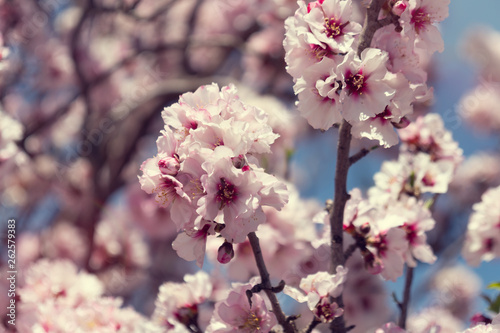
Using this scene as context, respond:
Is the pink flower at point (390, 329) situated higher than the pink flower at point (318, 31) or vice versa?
the pink flower at point (318, 31)

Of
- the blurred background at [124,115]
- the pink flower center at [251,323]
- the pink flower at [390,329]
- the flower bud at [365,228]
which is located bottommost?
the pink flower center at [251,323]

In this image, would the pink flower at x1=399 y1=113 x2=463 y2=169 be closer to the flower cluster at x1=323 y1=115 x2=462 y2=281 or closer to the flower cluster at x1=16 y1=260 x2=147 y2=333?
the flower cluster at x1=323 y1=115 x2=462 y2=281

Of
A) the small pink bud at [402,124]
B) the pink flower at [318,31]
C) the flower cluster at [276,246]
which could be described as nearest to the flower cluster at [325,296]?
the small pink bud at [402,124]

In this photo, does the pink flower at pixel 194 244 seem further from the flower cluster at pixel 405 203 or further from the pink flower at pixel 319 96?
the flower cluster at pixel 405 203

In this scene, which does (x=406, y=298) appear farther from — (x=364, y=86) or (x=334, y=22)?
(x=334, y=22)

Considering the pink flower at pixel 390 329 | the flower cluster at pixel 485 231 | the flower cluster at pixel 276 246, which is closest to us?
the pink flower at pixel 390 329

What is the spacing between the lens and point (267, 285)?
45.2 inches

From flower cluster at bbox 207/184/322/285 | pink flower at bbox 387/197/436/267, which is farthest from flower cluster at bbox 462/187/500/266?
flower cluster at bbox 207/184/322/285

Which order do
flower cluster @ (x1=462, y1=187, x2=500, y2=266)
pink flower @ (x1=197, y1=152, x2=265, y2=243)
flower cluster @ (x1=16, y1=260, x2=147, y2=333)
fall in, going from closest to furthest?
pink flower @ (x1=197, y1=152, x2=265, y2=243), flower cluster @ (x1=16, y1=260, x2=147, y2=333), flower cluster @ (x1=462, y1=187, x2=500, y2=266)

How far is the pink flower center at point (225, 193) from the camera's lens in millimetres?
1023

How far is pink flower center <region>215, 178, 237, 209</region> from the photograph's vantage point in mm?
1023

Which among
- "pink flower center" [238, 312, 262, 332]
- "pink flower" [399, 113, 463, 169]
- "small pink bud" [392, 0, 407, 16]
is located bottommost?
"pink flower center" [238, 312, 262, 332]

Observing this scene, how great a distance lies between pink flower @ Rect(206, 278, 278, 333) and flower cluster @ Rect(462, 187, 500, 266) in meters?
1.09

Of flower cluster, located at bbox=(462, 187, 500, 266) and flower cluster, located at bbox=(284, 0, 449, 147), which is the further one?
flower cluster, located at bbox=(462, 187, 500, 266)
